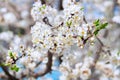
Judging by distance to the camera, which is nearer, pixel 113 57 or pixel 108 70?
pixel 113 57

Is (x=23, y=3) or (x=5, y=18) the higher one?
(x=23, y=3)

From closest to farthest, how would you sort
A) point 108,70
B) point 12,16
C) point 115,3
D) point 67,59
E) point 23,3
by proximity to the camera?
point 67,59 → point 108,70 → point 115,3 → point 12,16 → point 23,3

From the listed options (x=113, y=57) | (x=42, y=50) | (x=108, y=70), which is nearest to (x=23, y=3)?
(x=108, y=70)

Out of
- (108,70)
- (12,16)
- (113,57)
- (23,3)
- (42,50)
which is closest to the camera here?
(42,50)

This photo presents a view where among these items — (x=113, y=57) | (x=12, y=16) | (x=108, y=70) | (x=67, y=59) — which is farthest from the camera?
(x=12, y=16)

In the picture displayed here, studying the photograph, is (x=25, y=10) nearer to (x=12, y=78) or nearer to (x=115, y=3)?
(x=115, y=3)

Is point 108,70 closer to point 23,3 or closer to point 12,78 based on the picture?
point 12,78

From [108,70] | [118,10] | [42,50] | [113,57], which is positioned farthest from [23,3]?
[42,50]

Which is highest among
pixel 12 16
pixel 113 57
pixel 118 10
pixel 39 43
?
pixel 12 16

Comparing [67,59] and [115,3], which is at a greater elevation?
[115,3]
